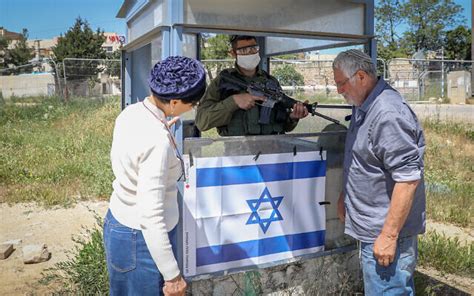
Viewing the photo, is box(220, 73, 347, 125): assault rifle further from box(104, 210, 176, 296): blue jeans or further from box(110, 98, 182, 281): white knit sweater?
box(104, 210, 176, 296): blue jeans

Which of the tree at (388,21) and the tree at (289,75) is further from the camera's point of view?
the tree at (388,21)

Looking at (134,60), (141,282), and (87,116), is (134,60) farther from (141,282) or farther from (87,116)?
(87,116)

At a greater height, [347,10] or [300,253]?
[347,10]

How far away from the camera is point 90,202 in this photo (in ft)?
20.4

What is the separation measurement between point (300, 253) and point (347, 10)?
67.9 inches

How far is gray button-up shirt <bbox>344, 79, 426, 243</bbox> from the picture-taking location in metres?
2.16

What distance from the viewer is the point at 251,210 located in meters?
2.80

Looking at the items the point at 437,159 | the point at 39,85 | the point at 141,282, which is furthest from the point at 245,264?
the point at 39,85

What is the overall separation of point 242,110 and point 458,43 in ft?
156

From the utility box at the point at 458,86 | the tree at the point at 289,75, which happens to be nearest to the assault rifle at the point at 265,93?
the tree at the point at 289,75

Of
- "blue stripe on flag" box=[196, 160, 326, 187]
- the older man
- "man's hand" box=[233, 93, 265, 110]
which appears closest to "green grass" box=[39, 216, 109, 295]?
"blue stripe on flag" box=[196, 160, 326, 187]

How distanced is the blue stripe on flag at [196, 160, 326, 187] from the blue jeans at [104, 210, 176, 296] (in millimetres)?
736

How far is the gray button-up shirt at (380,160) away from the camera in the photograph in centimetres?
216

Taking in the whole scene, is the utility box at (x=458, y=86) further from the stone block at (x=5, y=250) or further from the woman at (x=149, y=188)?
the woman at (x=149, y=188)
